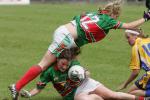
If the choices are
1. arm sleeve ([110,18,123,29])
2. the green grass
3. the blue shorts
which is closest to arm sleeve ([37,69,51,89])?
the green grass

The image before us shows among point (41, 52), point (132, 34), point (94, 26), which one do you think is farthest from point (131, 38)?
point (41, 52)

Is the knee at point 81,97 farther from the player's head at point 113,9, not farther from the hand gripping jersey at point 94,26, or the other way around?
the player's head at point 113,9

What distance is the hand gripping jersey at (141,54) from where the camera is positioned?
798 centimetres

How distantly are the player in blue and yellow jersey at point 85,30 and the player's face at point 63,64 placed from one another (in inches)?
7.5

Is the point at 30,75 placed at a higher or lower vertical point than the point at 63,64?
lower

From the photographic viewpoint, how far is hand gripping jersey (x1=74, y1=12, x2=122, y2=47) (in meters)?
7.98

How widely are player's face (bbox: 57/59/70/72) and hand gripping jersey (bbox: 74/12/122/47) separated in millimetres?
546

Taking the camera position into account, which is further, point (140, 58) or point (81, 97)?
point (140, 58)

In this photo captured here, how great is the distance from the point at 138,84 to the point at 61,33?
55.5 inches

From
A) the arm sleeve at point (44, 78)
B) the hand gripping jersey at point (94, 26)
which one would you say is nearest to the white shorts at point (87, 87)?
the arm sleeve at point (44, 78)

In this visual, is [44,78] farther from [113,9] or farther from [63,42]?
[113,9]

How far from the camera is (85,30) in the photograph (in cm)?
802

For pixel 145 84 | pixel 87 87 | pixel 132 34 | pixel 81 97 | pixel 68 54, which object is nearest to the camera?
pixel 81 97

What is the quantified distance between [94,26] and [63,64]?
2.51ft
